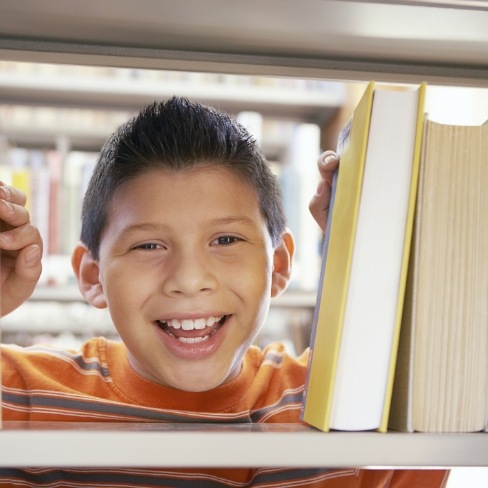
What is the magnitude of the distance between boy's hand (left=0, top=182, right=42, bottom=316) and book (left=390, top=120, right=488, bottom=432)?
1.47ft

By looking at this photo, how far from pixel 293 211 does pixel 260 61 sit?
1322 millimetres

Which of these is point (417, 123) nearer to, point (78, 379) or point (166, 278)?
point (166, 278)

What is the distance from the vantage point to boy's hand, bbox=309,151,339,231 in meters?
0.75

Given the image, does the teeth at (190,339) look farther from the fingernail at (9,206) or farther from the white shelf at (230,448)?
the white shelf at (230,448)

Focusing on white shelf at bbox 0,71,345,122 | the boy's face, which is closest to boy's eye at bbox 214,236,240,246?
the boy's face

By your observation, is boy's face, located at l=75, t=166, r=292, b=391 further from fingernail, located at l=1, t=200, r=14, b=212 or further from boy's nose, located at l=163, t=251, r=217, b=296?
fingernail, located at l=1, t=200, r=14, b=212

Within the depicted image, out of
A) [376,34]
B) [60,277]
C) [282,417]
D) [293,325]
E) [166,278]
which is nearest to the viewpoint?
[376,34]

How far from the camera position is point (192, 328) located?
1.01m

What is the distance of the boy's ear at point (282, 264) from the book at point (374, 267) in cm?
59

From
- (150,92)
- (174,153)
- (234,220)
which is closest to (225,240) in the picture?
(234,220)

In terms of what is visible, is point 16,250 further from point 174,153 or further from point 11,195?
point 174,153

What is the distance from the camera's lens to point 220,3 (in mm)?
631

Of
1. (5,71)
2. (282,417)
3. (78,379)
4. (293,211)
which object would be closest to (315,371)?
(282,417)

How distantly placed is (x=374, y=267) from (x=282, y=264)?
2.01 feet
